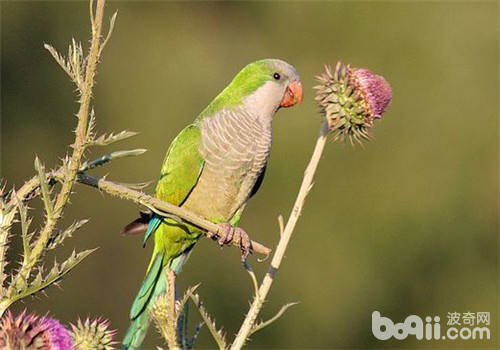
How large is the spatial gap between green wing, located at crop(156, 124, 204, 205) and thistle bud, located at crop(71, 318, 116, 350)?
1635mm

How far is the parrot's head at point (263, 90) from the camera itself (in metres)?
3.47

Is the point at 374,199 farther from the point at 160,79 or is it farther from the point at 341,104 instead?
the point at 341,104

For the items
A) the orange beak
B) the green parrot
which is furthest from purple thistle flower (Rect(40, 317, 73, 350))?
the orange beak

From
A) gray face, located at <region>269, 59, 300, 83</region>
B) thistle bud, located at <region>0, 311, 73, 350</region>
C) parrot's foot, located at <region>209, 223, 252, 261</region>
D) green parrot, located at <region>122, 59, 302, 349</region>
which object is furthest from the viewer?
gray face, located at <region>269, 59, 300, 83</region>

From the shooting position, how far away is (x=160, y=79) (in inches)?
407

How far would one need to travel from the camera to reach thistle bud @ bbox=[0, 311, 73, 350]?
4.97 feet

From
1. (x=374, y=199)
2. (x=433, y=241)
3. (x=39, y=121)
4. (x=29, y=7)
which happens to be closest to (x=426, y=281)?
(x=433, y=241)

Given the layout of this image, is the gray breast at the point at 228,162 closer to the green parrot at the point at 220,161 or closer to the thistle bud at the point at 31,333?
the green parrot at the point at 220,161

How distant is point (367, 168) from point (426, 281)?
6.15 feet

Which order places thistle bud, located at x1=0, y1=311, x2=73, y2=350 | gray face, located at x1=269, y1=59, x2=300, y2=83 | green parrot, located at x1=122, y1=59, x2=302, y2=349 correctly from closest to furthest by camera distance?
thistle bud, located at x1=0, y1=311, x2=73, y2=350 → green parrot, located at x1=122, y1=59, x2=302, y2=349 → gray face, located at x1=269, y1=59, x2=300, y2=83

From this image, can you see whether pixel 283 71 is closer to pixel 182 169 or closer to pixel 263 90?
pixel 263 90

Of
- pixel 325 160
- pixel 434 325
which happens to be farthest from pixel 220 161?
pixel 325 160

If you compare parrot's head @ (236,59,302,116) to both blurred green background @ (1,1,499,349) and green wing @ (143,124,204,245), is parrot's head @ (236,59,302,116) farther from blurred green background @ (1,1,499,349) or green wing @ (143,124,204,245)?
blurred green background @ (1,1,499,349)

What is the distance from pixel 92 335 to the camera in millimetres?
1764
